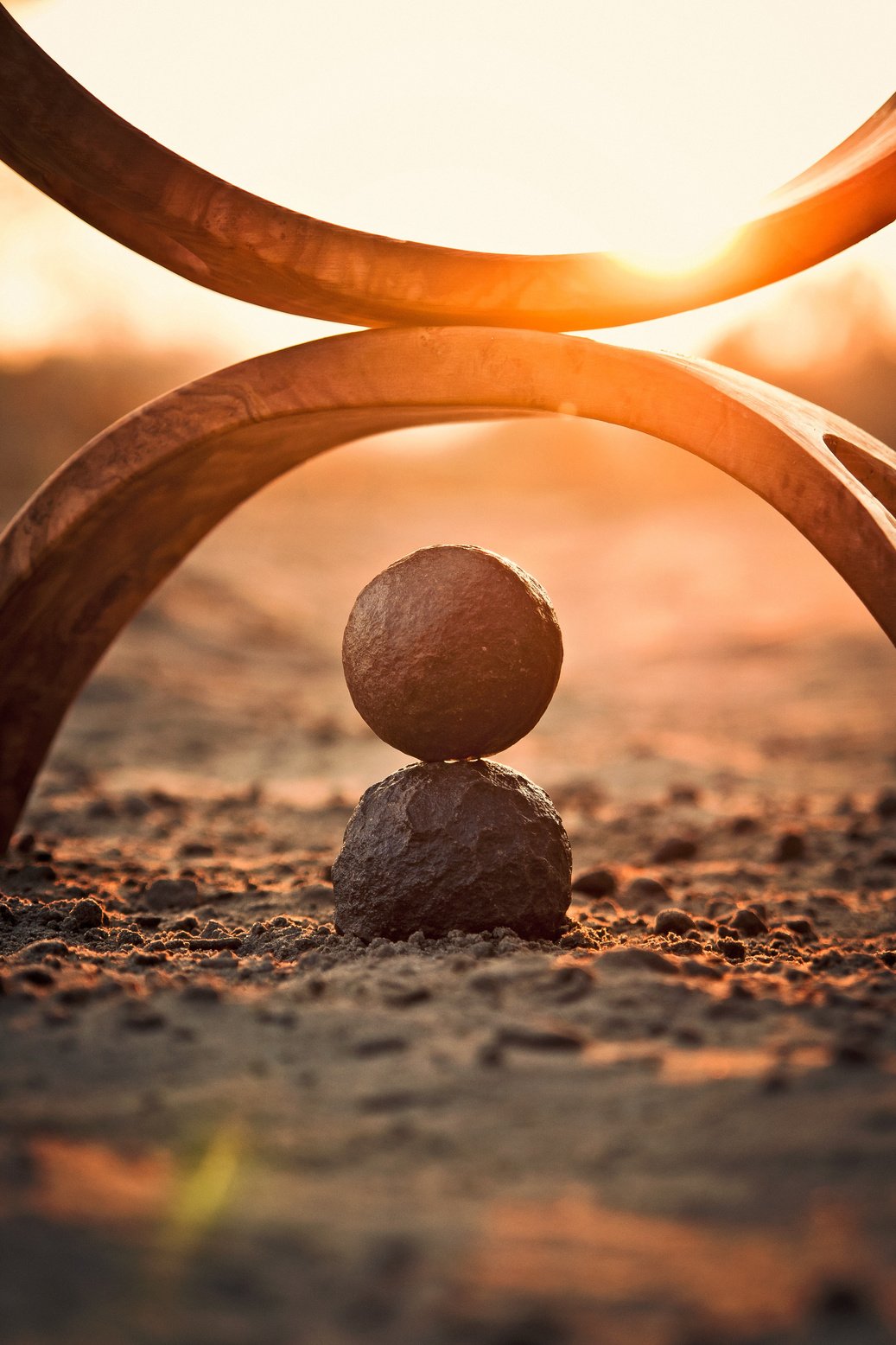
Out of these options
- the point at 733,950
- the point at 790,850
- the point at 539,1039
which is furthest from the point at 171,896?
the point at 790,850

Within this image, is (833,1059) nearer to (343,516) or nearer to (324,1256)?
(324,1256)

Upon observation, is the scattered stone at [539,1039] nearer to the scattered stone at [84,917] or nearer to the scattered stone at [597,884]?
the scattered stone at [84,917]

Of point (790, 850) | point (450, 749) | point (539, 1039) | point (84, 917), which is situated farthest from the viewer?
point (790, 850)

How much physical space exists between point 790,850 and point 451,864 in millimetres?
3167

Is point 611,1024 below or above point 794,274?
below

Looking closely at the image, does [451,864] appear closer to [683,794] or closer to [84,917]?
[84,917]

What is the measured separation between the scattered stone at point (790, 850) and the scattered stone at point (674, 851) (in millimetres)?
507

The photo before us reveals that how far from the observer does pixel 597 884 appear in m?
5.98

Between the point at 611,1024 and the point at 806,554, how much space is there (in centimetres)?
2100

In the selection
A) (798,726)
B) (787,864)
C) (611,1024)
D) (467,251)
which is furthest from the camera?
(798,726)

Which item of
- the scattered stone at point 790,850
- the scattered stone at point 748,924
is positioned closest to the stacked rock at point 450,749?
the scattered stone at point 748,924

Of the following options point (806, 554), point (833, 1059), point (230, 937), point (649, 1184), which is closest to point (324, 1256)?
point (649, 1184)

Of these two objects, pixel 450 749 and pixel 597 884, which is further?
pixel 597 884

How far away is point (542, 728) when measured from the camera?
1153cm
